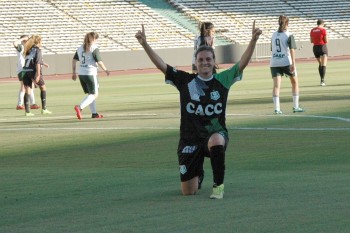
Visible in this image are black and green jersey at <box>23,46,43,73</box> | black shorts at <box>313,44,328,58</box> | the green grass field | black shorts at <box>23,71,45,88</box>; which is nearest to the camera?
the green grass field

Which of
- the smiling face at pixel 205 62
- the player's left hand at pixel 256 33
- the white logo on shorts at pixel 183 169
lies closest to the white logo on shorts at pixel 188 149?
the white logo on shorts at pixel 183 169

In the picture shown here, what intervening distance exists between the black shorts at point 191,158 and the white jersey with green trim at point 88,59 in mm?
13640

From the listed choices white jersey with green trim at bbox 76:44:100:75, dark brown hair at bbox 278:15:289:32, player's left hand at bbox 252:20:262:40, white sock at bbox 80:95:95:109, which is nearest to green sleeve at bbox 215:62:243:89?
player's left hand at bbox 252:20:262:40

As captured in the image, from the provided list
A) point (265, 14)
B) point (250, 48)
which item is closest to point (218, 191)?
point (250, 48)

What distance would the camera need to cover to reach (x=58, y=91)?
1529 inches

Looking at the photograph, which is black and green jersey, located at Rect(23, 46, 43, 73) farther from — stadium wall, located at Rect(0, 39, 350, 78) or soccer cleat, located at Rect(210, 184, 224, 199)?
stadium wall, located at Rect(0, 39, 350, 78)

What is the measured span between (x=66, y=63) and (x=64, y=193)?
44269 millimetres

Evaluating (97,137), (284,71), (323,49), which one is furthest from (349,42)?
(97,137)

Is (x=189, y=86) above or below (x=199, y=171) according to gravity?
above

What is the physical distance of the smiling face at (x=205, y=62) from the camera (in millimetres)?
11203

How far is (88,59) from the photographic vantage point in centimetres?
2503

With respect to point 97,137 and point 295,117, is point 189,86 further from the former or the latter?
point 295,117

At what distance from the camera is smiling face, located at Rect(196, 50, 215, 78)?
11.2 metres

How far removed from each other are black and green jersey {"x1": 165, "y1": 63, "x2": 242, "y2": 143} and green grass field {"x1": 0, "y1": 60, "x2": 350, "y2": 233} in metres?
0.67
